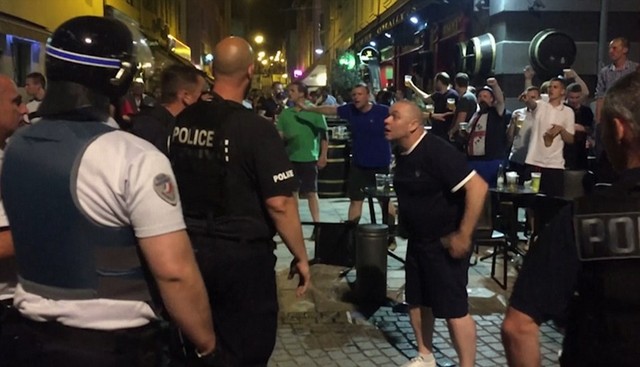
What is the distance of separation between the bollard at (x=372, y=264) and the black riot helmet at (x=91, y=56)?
4.18 metres

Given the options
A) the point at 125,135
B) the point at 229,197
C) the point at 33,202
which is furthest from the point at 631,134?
the point at 229,197

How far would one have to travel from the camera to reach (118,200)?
1.89 m

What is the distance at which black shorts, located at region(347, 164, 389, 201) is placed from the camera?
313 inches

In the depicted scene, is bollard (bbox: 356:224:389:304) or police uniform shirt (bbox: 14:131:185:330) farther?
bollard (bbox: 356:224:389:304)

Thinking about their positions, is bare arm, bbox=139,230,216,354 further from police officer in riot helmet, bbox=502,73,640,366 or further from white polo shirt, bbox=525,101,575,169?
white polo shirt, bbox=525,101,575,169

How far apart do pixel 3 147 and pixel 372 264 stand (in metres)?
3.68

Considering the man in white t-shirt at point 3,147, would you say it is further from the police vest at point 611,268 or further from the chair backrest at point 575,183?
the chair backrest at point 575,183

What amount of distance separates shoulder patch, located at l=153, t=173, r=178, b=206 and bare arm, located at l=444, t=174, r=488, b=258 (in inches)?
96.1

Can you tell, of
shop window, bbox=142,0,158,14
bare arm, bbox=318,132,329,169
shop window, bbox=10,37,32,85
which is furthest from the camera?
shop window, bbox=142,0,158,14

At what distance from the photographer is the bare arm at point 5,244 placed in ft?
7.66

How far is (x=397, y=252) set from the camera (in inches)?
313

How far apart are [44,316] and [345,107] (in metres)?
6.44

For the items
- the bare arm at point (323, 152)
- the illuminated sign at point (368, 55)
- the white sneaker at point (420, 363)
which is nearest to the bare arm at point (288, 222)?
the white sneaker at point (420, 363)

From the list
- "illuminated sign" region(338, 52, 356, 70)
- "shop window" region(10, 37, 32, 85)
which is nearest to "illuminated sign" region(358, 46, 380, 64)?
"illuminated sign" region(338, 52, 356, 70)
